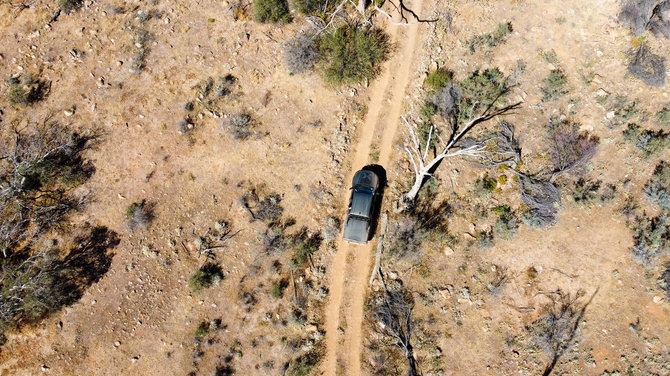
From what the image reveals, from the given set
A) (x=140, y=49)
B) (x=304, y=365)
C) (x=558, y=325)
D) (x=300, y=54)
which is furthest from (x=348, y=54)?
(x=558, y=325)

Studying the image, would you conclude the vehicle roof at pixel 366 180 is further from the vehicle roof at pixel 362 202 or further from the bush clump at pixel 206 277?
the bush clump at pixel 206 277

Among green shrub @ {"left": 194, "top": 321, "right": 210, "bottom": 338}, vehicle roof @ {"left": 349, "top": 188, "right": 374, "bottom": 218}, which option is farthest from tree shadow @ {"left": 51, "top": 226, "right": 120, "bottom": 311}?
vehicle roof @ {"left": 349, "top": 188, "right": 374, "bottom": 218}

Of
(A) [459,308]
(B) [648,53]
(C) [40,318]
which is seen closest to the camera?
(C) [40,318]

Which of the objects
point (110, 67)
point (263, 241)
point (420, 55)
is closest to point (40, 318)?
point (263, 241)

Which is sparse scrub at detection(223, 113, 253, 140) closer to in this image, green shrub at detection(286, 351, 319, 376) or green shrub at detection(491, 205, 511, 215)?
green shrub at detection(286, 351, 319, 376)

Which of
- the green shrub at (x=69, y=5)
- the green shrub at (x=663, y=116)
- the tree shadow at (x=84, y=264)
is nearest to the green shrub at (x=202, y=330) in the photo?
the tree shadow at (x=84, y=264)

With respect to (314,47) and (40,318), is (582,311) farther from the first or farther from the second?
(40,318)

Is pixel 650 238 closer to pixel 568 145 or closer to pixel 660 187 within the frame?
pixel 660 187
